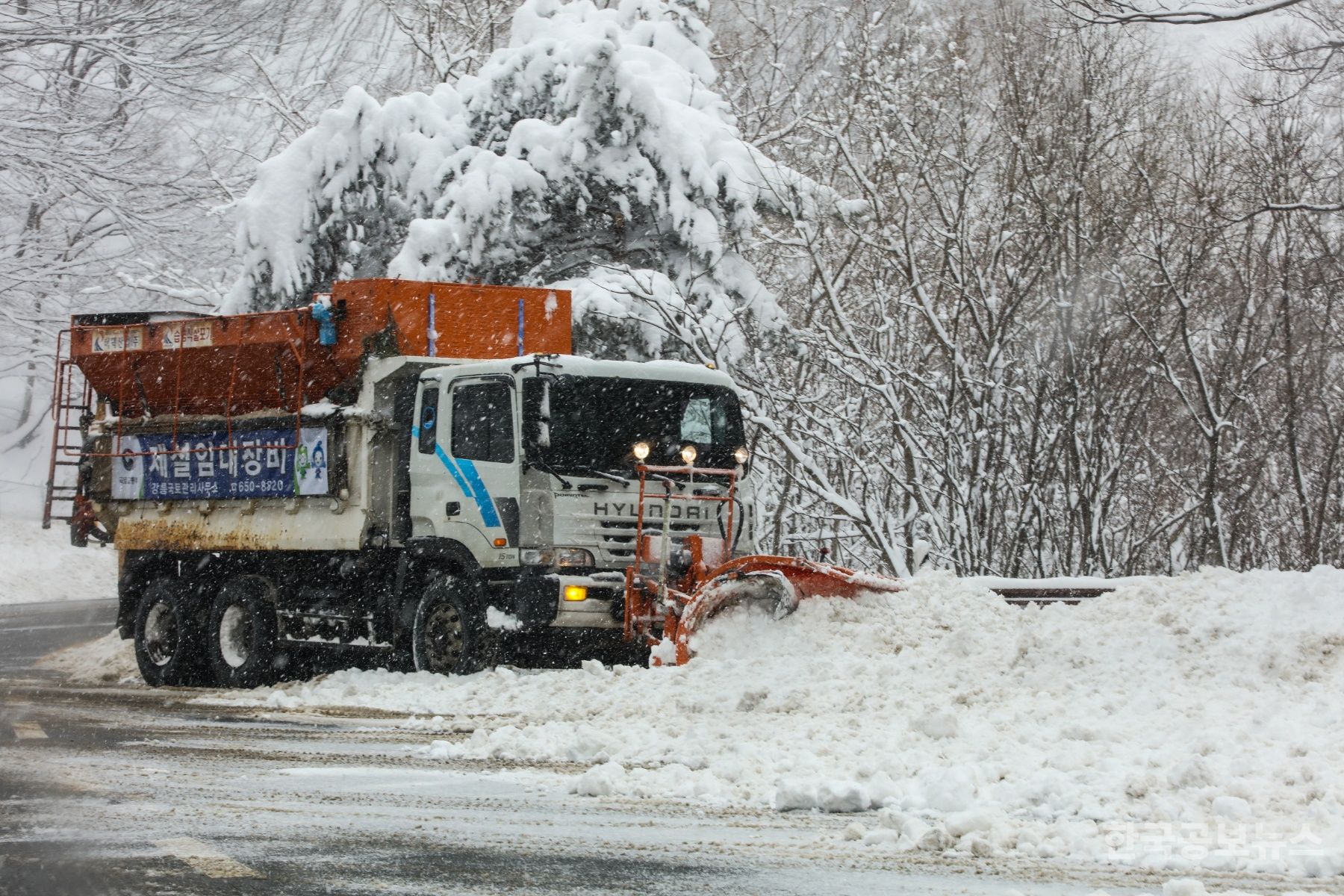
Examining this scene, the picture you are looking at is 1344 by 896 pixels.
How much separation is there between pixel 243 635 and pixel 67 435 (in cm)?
336

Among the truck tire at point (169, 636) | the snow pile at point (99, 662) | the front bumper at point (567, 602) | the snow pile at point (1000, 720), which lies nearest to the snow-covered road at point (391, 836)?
the snow pile at point (1000, 720)

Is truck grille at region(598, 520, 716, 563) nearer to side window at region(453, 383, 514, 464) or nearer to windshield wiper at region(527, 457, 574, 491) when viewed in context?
windshield wiper at region(527, 457, 574, 491)

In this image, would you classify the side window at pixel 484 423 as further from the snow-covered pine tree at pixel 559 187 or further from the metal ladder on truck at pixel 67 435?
the metal ladder on truck at pixel 67 435

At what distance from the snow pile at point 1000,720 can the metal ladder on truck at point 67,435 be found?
18.5 ft

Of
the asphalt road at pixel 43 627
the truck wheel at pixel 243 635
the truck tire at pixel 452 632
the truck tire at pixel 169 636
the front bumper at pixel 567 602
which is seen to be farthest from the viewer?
the asphalt road at pixel 43 627

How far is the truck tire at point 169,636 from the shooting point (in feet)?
50.4

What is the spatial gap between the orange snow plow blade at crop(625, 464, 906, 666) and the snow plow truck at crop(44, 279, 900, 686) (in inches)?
0.8

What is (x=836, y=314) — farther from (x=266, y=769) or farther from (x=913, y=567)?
(x=266, y=769)

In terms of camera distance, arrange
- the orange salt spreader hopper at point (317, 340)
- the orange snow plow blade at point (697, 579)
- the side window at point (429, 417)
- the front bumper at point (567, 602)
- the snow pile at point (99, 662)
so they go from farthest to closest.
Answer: the snow pile at point (99, 662) → the orange salt spreader hopper at point (317, 340) → the side window at point (429, 417) → the front bumper at point (567, 602) → the orange snow plow blade at point (697, 579)

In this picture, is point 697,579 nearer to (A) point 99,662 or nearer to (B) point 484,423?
(B) point 484,423

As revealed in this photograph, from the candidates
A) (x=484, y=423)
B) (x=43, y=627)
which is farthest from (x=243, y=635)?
(x=43, y=627)

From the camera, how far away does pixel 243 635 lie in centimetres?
1499

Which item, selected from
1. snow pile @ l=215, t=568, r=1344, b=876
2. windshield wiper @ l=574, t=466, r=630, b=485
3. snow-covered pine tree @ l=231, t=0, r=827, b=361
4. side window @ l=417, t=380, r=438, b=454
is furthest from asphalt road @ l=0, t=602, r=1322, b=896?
snow-covered pine tree @ l=231, t=0, r=827, b=361

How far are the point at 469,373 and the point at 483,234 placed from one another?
6.34m
